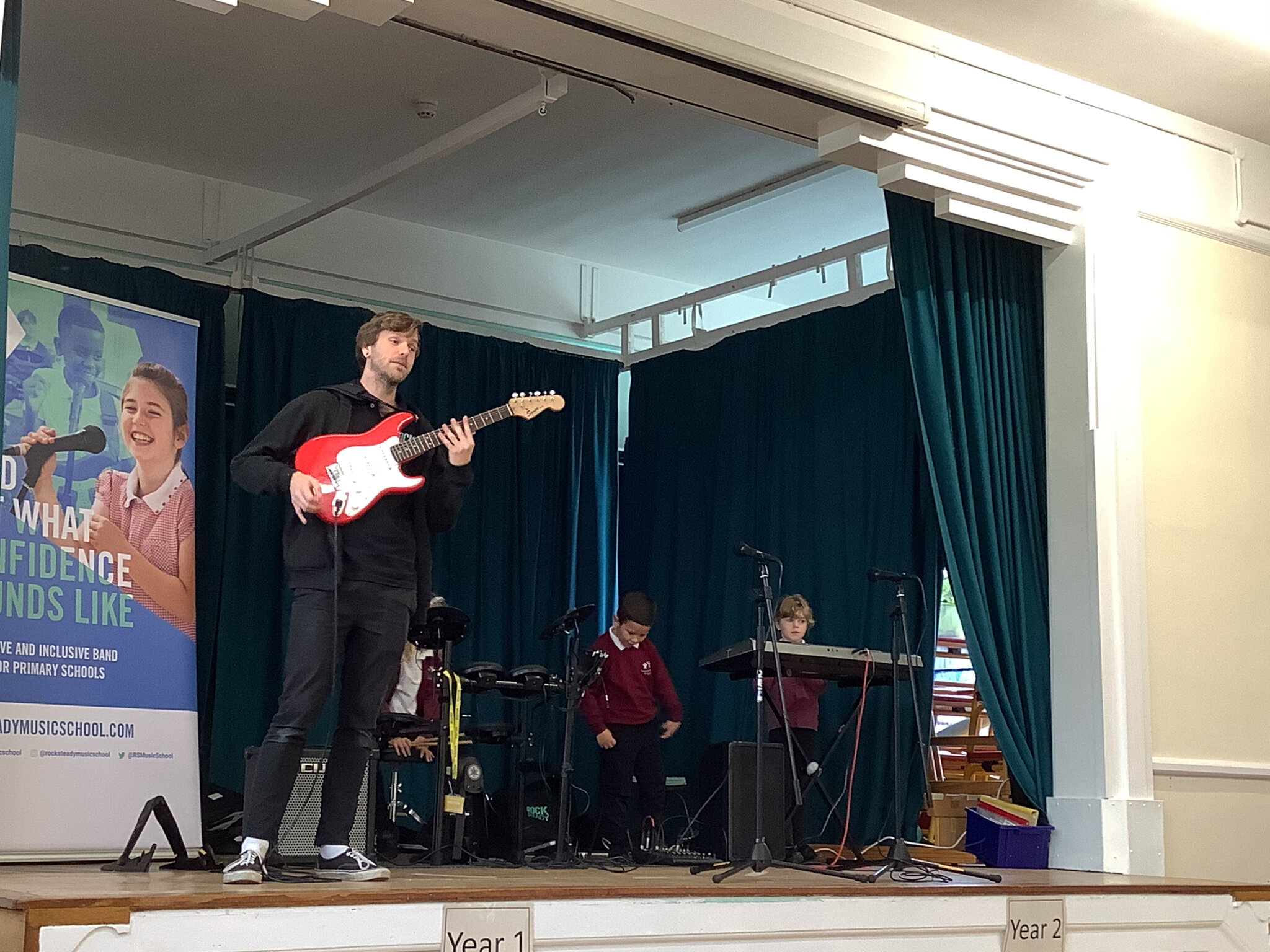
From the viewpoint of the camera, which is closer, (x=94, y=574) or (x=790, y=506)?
(x=94, y=574)

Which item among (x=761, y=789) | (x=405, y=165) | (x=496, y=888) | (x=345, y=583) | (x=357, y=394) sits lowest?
(x=496, y=888)

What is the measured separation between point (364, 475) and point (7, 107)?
1179 mm

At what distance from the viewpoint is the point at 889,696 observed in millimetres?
6555

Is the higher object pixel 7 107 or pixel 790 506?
pixel 7 107

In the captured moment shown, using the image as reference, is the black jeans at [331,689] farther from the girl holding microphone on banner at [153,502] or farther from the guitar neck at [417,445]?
the girl holding microphone on banner at [153,502]

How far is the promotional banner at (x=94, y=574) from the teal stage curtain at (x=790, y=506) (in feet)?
8.12

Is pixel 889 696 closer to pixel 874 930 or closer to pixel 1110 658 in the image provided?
pixel 1110 658

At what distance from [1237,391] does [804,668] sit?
1.90m

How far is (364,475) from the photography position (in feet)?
12.1

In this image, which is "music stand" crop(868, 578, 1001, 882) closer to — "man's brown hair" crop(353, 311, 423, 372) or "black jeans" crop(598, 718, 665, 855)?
"man's brown hair" crop(353, 311, 423, 372)

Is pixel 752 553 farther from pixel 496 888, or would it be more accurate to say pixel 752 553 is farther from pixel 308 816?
pixel 308 816

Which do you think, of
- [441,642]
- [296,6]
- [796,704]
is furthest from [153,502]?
[796,704]

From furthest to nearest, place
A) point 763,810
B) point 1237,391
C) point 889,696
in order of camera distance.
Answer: point 889,696
point 1237,391
point 763,810

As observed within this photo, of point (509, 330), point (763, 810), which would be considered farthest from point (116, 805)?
point (509, 330)
